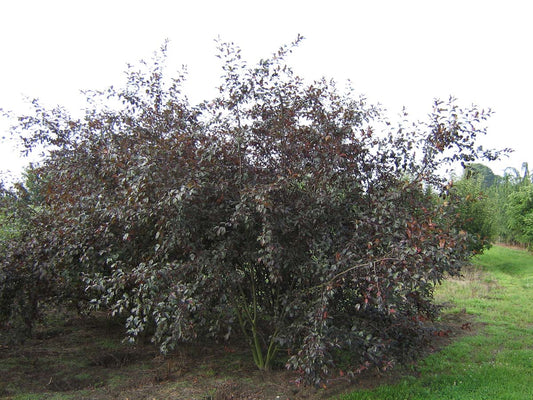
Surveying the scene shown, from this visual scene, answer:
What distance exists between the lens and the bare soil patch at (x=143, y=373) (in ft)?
14.2

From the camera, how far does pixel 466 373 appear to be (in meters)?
4.66

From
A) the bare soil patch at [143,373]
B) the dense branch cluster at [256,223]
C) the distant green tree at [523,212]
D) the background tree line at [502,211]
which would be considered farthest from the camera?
the distant green tree at [523,212]

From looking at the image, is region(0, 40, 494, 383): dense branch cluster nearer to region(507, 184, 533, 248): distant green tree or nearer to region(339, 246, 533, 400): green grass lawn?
region(339, 246, 533, 400): green grass lawn

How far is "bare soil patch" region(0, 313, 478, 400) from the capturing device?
432 cm

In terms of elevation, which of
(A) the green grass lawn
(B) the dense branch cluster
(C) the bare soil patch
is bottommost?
(A) the green grass lawn

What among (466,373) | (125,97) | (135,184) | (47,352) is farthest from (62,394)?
(466,373)

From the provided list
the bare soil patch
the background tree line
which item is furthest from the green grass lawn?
the background tree line

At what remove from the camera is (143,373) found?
5.04 m

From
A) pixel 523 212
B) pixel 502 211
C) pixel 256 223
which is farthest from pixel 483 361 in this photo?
pixel 502 211

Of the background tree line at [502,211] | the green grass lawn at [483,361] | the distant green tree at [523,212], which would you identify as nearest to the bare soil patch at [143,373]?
the green grass lawn at [483,361]

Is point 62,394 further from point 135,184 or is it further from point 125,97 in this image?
point 125,97

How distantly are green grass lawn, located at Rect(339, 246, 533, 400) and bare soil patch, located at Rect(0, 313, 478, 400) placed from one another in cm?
24

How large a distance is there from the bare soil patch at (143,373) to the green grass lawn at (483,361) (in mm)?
240

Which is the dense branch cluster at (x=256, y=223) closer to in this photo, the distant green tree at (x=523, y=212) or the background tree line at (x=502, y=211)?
the background tree line at (x=502, y=211)
